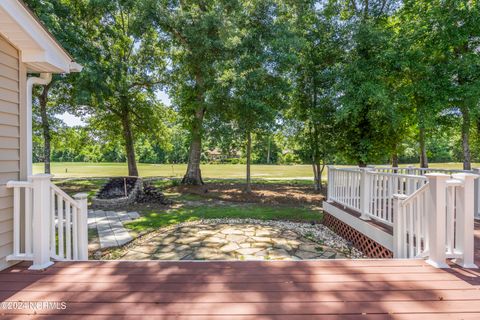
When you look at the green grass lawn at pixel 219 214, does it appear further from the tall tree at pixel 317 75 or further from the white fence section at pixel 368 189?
the tall tree at pixel 317 75

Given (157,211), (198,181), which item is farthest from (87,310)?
(198,181)

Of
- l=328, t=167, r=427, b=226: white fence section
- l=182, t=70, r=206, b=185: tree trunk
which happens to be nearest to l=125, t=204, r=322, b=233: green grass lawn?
l=328, t=167, r=427, b=226: white fence section

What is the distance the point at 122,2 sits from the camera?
12.2 meters

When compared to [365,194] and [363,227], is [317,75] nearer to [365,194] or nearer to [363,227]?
[365,194]

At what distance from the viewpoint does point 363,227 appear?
16.0 ft

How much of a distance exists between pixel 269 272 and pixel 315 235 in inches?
138

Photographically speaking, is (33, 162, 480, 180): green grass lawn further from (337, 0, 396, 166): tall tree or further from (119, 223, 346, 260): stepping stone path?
(119, 223, 346, 260): stepping stone path

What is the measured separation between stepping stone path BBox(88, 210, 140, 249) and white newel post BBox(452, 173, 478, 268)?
17.4 ft

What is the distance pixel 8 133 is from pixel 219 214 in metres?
5.58

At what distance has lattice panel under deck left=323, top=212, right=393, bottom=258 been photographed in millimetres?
4290

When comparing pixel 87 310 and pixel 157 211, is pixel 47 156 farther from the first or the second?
pixel 87 310

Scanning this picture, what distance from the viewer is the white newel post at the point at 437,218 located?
288 cm

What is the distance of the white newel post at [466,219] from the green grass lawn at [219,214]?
4590mm

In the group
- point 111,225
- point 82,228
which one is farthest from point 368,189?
point 111,225
